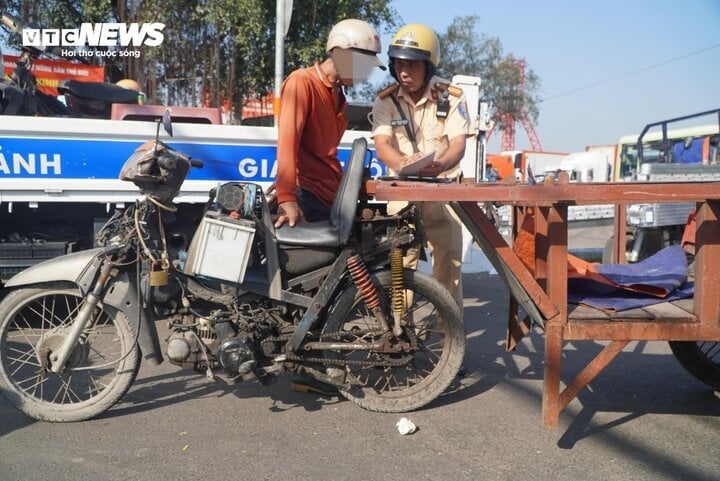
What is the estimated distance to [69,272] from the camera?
330cm

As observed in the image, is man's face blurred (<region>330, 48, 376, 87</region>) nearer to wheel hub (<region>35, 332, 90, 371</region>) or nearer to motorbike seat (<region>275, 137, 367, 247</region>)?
motorbike seat (<region>275, 137, 367, 247</region>)

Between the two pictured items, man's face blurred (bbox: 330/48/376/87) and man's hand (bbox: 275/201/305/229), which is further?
man's face blurred (bbox: 330/48/376/87)

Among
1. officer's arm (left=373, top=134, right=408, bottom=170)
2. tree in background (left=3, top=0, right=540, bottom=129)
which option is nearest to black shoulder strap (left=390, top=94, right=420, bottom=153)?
officer's arm (left=373, top=134, right=408, bottom=170)

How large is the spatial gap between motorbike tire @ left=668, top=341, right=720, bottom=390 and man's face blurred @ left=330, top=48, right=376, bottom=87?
2486 millimetres

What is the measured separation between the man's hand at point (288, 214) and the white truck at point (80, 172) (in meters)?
1.31

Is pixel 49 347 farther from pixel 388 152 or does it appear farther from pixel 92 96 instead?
pixel 92 96

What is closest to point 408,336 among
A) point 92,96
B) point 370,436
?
point 370,436

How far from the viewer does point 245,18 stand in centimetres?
1051

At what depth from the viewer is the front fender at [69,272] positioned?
3287 mm

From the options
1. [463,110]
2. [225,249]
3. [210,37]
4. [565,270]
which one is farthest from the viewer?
[210,37]

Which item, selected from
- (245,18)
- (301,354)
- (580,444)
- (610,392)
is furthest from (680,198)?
(245,18)

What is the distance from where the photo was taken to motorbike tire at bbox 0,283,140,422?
130 inches

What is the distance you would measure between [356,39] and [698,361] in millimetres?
2812

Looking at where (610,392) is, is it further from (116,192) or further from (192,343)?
(116,192)
